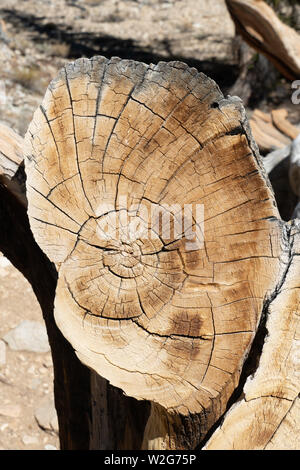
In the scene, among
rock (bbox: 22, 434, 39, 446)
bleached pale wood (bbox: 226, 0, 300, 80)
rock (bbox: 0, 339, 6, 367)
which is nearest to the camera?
rock (bbox: 22, 434, 39, 446)

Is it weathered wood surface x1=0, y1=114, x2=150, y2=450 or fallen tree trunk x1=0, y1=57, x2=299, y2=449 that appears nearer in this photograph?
fallen tree trunk x1=0, y1=57, x2=299, y2=449

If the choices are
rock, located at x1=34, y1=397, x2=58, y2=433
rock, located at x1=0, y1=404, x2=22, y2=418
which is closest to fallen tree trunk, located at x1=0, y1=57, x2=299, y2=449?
rock, located at x1=34, y1=397, x2=58, y2=433

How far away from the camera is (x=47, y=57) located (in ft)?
22.5

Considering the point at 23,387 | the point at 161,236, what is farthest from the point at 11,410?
the point at 161,236

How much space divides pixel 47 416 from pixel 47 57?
4.78 meters

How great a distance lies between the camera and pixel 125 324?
1.42m

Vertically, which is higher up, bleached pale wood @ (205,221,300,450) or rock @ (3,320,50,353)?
bleached pale wood @ (205,221,300,450)

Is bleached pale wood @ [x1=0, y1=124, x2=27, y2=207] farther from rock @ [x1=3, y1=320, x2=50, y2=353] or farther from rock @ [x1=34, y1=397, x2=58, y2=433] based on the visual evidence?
rock @ [x1=3, y1=320, x2=50, y2=353]

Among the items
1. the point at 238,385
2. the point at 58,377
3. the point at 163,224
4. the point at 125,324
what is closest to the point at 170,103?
the point at 163,224

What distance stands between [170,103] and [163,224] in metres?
0.27

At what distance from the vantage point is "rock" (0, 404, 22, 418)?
126 inches

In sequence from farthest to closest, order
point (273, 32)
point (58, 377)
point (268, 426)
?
point (273, 32) → point (58, 377) → point (268, 426)

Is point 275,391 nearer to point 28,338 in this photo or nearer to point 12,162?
point 12,162
